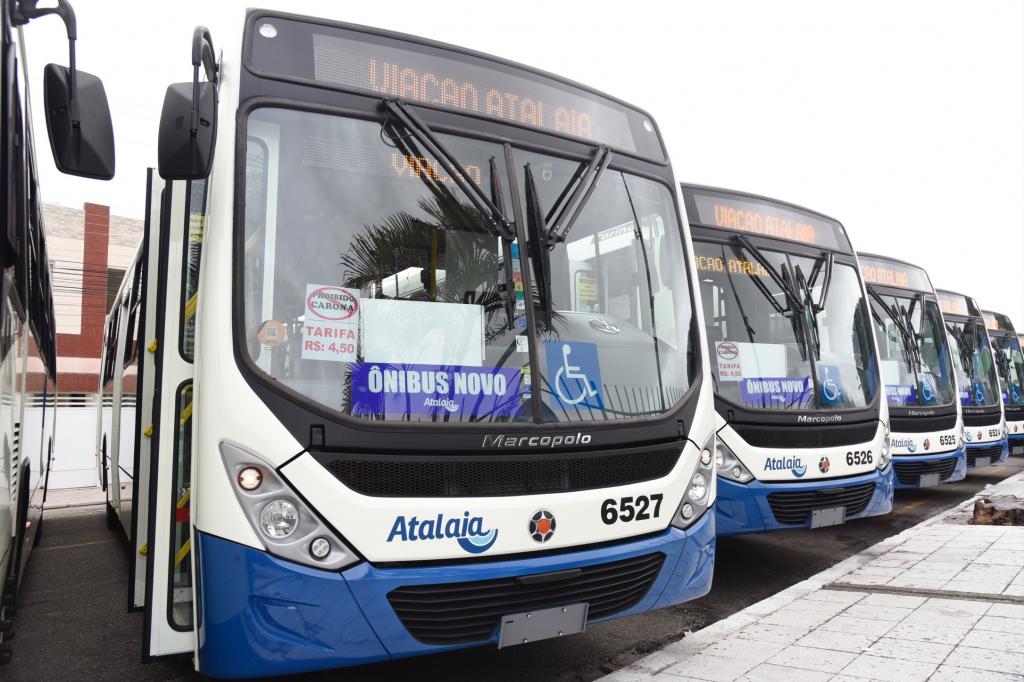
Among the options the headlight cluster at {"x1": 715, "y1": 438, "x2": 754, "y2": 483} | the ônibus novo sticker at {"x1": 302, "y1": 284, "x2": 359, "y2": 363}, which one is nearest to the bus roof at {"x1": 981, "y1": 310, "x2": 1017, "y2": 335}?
the headlight cluster at {"x1": 715, "y1": 438, "x2": 754, "y2": 483}

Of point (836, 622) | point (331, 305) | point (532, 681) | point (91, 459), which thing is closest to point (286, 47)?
point (331, 305)

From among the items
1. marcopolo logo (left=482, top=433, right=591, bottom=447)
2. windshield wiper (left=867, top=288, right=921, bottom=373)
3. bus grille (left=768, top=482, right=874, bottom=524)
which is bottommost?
bus grille (left=768, top=482, right=874, bottom=524)

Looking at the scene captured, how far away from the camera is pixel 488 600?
3.21 meters

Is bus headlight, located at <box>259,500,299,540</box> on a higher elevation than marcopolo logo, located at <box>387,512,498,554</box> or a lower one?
Answer: higher

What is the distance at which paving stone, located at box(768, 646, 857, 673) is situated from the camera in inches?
149

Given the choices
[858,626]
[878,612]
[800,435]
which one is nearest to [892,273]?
[800,435]

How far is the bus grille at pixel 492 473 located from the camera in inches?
120

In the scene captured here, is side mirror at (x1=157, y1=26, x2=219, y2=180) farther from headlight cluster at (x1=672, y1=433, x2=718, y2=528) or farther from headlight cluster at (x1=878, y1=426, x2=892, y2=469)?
headlight cluster at (x1=878, y1=426, x2=892, y2=469)

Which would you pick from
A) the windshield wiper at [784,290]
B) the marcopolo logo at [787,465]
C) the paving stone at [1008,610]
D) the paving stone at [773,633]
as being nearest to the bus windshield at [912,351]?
the windshield wiper at [784,290]

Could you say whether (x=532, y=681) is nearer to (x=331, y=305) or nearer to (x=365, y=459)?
(x=365, y=459)

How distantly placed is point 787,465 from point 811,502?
332mm

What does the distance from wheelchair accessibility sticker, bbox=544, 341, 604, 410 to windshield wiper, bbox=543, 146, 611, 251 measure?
0.49 meters

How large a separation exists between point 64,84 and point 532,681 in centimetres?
332

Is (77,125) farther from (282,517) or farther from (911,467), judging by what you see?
(911,467)
